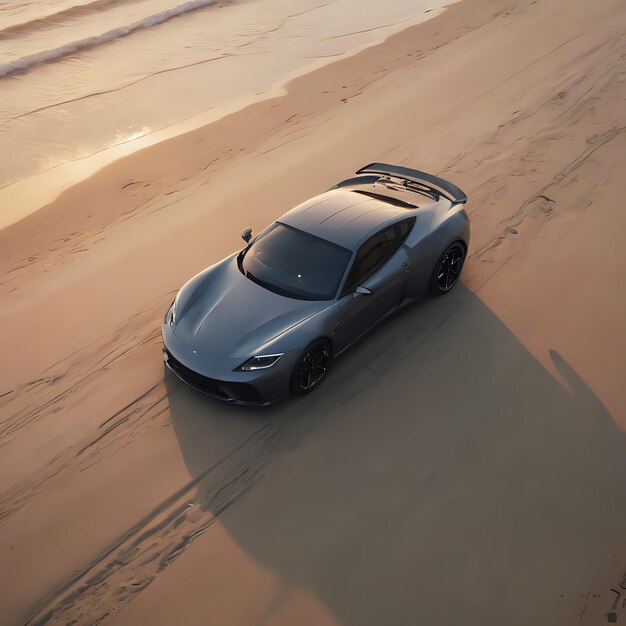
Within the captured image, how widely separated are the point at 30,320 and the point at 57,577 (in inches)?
138

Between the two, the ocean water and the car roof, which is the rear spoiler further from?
the ocean water

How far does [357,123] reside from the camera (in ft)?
39.8

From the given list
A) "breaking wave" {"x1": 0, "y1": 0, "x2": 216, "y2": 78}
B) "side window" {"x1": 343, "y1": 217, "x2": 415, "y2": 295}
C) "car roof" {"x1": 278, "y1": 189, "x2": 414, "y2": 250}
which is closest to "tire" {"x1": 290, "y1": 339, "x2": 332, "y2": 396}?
"side window" {"x1": 343, "y1": 217, "x2": 415, "y2": 295}

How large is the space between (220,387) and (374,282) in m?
1.85

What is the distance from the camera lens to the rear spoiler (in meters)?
8.03

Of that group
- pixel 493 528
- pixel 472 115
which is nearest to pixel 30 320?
pixel 493 528

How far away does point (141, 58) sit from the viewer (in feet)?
54.7

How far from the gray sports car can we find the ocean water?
20.5ft

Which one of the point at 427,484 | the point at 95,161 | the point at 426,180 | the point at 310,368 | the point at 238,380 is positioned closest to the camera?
the point at 427,484

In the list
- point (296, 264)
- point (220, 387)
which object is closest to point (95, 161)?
point (296, 264)

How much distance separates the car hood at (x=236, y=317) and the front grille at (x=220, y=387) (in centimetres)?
23

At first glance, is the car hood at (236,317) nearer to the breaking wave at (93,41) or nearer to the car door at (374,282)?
the car door at (374,282)

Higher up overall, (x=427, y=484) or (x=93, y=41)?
(x=93, y=41)

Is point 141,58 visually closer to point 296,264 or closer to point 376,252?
point 296,264
